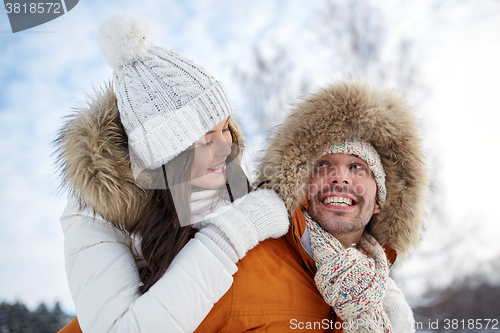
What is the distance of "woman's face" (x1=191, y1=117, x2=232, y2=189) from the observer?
1683 millimetres

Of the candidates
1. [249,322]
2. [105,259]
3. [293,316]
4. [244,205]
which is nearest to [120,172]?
[105,259]

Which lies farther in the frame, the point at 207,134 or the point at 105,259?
the point at 207,134

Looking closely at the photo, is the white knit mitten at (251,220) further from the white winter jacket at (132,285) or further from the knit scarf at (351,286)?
the knit scarf at (351,286)

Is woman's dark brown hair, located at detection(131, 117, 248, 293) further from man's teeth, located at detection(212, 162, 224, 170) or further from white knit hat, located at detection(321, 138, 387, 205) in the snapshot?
white knit hat, located at detection(321, 138, 387, 205)

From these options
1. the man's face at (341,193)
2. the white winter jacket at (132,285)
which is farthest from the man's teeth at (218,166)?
the man's face at (341,193)

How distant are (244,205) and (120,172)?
0.67 metres

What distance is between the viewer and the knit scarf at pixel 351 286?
1.60 metres

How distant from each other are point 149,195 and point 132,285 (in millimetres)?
472

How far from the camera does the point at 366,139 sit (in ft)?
7.17

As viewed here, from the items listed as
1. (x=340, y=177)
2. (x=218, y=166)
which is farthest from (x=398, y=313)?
(x=218, y=166)

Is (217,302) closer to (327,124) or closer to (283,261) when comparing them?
(283,261)

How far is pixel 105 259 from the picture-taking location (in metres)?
1.41

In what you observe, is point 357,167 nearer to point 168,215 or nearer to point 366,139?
point 366,139

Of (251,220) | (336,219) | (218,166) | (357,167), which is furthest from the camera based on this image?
(357,167)
